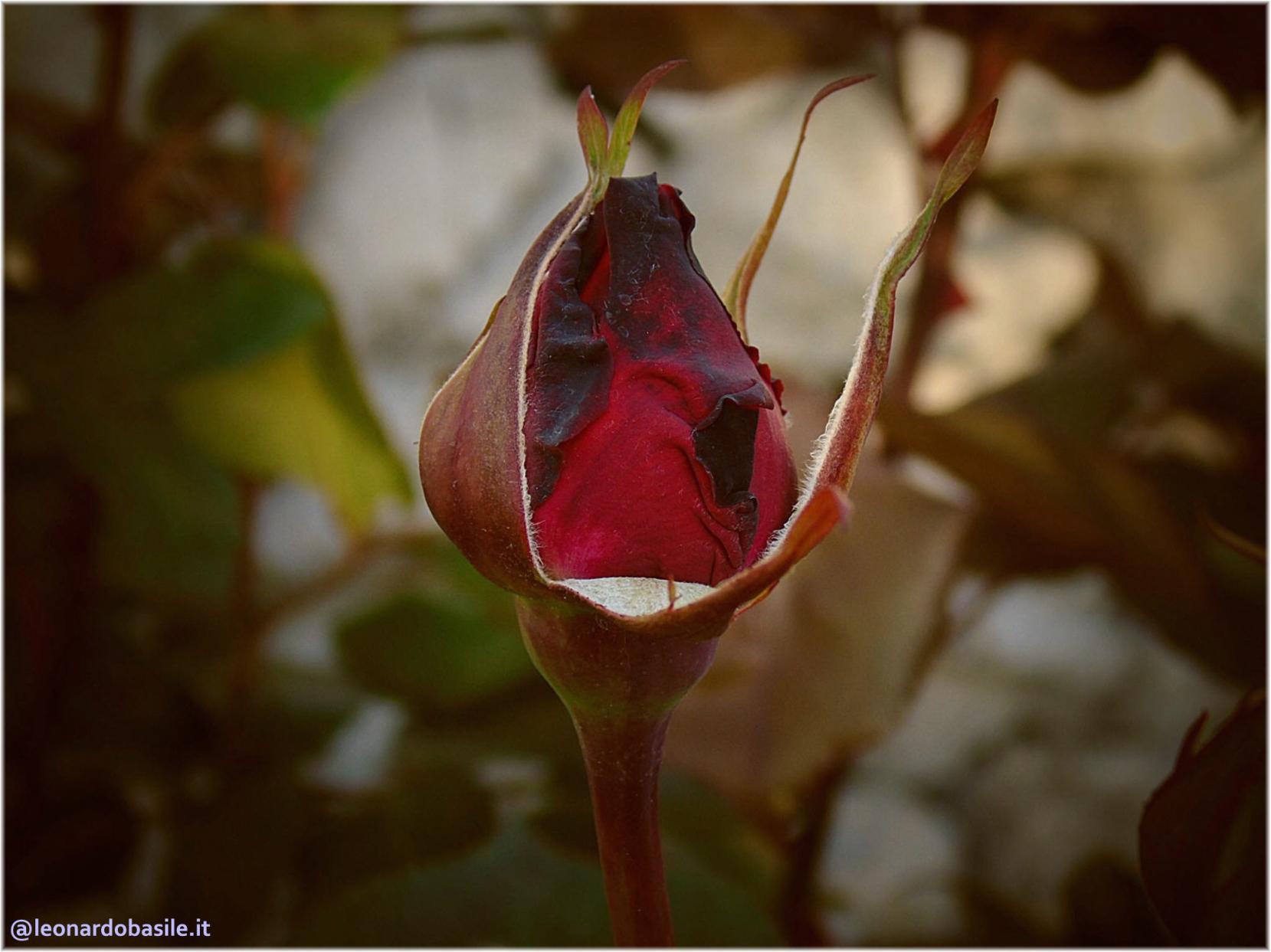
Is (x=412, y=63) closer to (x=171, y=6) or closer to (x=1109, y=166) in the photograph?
(x=171, y=6)

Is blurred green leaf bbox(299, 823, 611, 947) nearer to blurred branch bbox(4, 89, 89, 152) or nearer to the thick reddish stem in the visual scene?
the thick reddish stem

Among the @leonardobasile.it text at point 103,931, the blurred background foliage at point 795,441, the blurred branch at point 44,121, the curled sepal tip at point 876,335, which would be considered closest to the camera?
the curled sepal tip at point 876,335

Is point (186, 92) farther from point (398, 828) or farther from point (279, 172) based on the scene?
point (398, 828)

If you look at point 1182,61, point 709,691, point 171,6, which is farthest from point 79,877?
point 1182,61

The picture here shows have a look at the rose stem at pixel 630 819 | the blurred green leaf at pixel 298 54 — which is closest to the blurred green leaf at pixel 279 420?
the blurred green leaf at pixel 298 54

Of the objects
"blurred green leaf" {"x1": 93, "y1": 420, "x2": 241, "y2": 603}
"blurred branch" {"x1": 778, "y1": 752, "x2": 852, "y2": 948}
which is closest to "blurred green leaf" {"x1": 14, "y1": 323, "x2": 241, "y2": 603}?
"blurred green leaf" {"x1": 93, "y1": 420, "x2": 241, "y2": 603}

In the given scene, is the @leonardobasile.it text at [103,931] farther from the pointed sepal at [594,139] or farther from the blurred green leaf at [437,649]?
the pointed sepal at [594,139]
